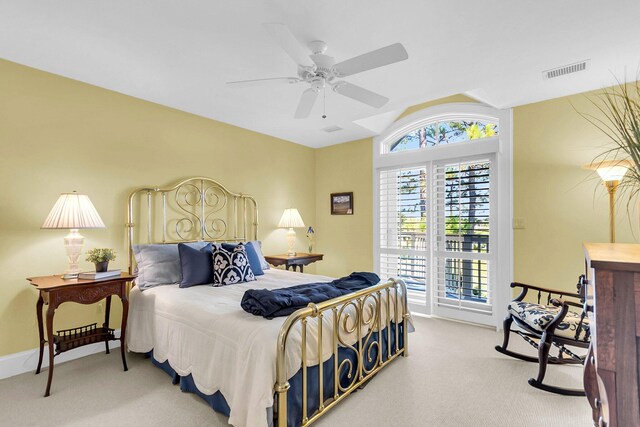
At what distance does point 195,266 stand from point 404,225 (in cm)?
292

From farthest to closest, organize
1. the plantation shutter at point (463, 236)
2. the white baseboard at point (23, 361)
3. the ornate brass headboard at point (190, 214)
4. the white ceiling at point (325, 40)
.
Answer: the plantation shutter at point (463, 236)
the ornate brass headboard at point (190, 214)
the white baseboard at point (23, 361)
the white ceiling at point (325, 40)

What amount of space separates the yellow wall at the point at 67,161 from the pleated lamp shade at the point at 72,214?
34 cm

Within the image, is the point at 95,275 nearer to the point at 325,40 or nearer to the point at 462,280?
the point at 325,40

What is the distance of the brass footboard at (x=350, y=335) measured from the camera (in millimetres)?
1756

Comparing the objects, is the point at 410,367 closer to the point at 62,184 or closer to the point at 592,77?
the point at 592,77

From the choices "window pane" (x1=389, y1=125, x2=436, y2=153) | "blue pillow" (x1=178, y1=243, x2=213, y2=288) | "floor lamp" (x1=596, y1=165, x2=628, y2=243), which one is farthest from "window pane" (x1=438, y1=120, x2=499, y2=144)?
"blue pillow" (x1=178, y1=243, x2=213, y2=288)

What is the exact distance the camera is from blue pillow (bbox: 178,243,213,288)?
2977 mm

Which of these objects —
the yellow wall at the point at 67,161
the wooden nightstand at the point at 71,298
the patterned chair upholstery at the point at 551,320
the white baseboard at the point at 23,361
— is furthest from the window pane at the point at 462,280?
the white baseboard at the point at 23,361

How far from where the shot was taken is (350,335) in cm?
229

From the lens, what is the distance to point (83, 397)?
2332 mm

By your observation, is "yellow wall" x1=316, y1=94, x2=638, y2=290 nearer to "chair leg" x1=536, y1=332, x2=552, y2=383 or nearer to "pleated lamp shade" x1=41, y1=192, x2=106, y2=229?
"chair leg" x1=536, y1=332, x2=552, y2=383

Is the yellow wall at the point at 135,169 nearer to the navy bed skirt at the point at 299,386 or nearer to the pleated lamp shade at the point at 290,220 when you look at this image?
the pleated lamp shade at the point at 290,220

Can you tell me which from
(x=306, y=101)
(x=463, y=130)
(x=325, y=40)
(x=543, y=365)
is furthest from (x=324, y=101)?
Result: (x=543, y=365)

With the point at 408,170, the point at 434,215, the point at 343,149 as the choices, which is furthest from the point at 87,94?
the point at 434,215
